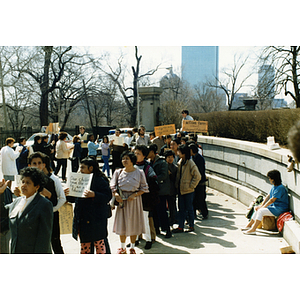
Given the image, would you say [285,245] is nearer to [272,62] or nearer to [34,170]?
[34,170]

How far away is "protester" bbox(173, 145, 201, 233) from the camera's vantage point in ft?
24.6

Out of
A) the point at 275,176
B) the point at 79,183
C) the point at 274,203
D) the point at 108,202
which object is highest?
the point at 79,183

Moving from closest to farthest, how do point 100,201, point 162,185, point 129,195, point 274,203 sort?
1. point 100,201
2. point 129,195
3. point 162,185
4. point 274,203

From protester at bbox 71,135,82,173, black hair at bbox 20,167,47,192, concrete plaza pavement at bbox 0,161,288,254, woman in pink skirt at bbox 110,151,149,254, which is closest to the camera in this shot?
black hair at bbox 20,167,47,192

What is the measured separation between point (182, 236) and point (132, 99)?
38.3 metres

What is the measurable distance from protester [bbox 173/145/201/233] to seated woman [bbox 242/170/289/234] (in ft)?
4.50

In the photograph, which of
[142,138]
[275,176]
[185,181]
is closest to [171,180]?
[185,181]

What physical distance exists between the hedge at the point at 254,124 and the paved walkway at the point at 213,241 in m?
3.09

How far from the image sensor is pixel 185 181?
296 inches

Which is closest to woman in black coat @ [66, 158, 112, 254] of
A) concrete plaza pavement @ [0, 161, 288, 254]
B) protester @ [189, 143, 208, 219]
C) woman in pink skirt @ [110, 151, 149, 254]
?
woman in pink skirt @ [110, 151, 149, 254]

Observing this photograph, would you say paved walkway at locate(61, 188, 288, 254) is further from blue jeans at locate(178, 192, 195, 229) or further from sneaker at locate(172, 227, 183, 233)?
blue jeans at locate(178, 192, 195, 229)

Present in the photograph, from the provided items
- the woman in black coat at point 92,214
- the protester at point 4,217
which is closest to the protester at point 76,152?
the woman in black coat at point 92,214

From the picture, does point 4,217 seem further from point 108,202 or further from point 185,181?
point 185,181

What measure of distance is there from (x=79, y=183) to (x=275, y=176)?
13.6ft
